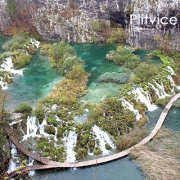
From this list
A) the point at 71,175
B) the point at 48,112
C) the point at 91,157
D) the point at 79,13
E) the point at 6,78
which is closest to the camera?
the point at 71,175

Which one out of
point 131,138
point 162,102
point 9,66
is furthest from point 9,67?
point 162,102

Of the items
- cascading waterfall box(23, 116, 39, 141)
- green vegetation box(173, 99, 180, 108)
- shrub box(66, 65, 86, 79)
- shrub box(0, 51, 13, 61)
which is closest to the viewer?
cascading waterfall box(23, 116, 39, 141)

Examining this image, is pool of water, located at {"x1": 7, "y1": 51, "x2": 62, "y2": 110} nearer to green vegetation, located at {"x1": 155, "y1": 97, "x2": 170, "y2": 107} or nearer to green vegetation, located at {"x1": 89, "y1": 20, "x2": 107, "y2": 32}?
green vegetation, located at {"x1": 89, "y1": 20, "x2": 107, "y2": 32}

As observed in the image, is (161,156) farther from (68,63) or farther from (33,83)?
(33,83)

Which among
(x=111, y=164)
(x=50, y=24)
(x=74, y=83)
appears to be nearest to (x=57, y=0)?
(x=50, y=24)

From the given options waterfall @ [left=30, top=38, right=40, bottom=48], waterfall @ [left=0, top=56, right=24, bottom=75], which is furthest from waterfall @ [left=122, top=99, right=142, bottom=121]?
waterfall @ [left=30, top=38, right=40, bottom=48]

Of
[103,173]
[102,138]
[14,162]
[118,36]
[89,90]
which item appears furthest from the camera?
[118,36]

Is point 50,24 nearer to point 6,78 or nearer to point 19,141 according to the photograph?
point 6,78
